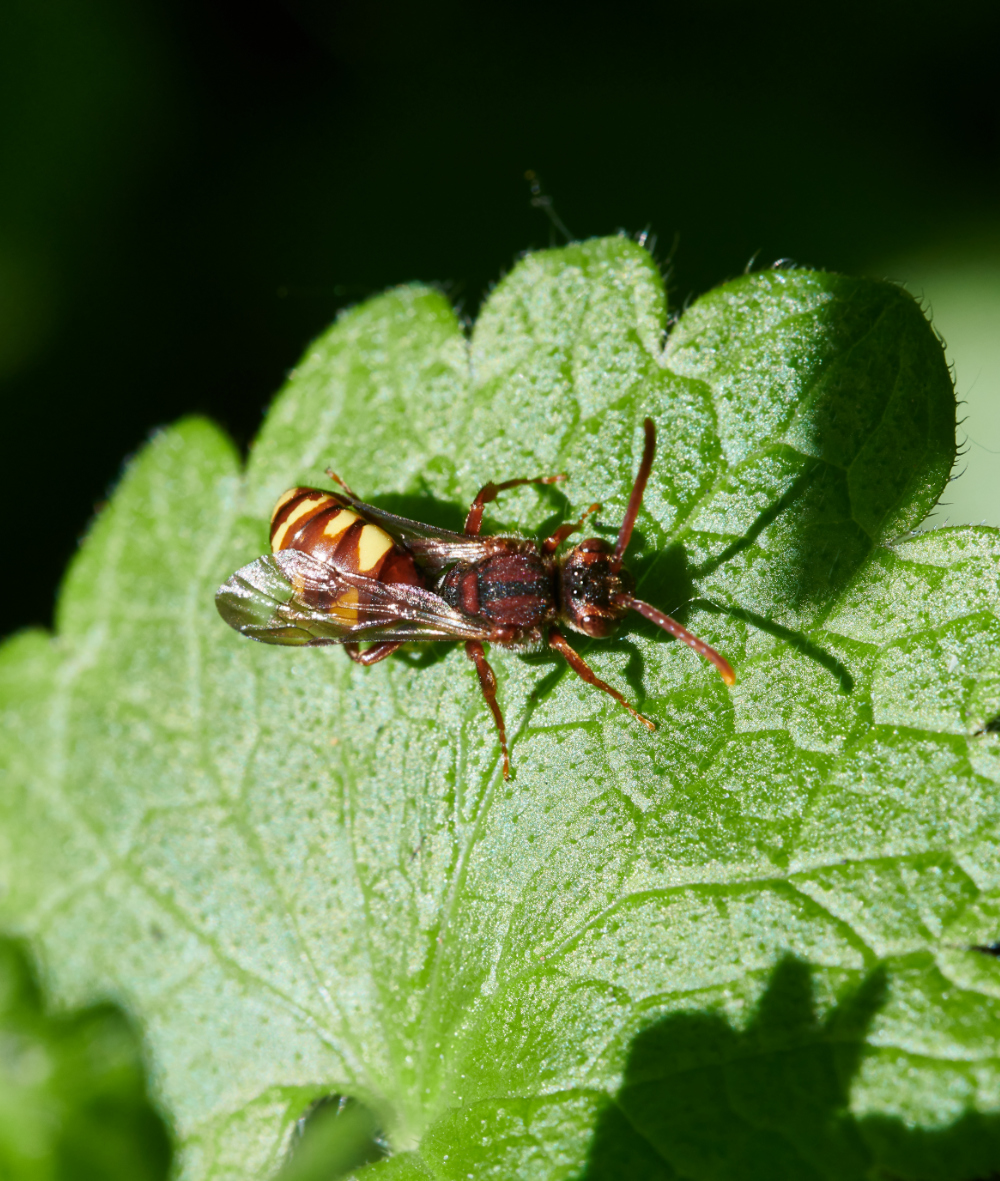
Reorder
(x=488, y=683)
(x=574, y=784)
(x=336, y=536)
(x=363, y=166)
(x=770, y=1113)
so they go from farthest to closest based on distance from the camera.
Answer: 1. (x=363, y=166)
2. (x=336, y=536)
3. (x=488, y=683)
4. (x=574, y=784)
5. (x=770, y=1113)

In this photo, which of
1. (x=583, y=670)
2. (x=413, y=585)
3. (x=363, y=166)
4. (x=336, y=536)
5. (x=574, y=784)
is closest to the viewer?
(x=574, y=784)

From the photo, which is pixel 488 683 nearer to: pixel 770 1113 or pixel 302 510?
pixel 302 510

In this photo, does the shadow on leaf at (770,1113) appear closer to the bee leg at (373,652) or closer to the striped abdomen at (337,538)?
the bee leg at (373,652)

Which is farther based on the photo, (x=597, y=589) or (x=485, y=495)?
(x=485, y=495)

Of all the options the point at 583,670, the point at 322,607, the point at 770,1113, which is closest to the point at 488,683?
the point at 583,670

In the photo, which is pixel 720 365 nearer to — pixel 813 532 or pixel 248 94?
pixel 813 532

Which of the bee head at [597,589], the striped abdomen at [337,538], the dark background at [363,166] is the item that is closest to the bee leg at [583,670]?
the bee head at [597,589]

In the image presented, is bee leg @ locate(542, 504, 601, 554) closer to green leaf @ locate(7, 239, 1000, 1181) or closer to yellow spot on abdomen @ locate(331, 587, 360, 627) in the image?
green leaf @ locate(7, 239, 1000, 1181)
